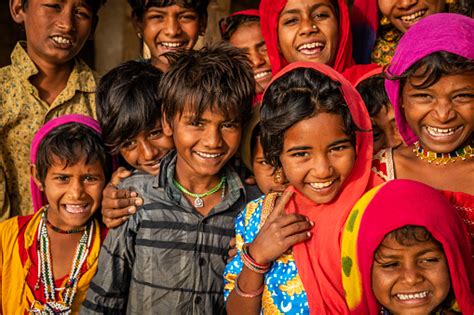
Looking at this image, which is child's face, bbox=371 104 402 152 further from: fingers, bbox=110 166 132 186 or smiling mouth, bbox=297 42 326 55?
fingers, bbox=110 166 132 186

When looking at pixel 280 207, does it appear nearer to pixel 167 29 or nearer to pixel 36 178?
pixel 36 178

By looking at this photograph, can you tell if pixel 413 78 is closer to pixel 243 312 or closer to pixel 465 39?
pixel 465 39

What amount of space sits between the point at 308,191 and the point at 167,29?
5.34 ft

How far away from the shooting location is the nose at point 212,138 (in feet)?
8.33

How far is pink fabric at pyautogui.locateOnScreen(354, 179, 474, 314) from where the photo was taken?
2012mm

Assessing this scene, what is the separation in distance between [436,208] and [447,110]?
421 mm

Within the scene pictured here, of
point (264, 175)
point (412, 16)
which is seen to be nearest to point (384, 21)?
point (412, 16)

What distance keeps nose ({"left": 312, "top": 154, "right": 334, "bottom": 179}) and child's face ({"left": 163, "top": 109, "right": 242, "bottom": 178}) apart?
0.50 m

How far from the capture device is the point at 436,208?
204cm

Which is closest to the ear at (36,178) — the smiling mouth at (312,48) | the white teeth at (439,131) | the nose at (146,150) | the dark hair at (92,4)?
the nose at (146,150)

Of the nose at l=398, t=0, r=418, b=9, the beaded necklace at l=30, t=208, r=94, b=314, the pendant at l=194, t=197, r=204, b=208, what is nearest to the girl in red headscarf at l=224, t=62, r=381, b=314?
the pendant at l=194, t=197, r=204, b=208

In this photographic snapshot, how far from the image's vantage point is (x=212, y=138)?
8.34 ft

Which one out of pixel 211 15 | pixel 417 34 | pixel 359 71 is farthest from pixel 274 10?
pixel 211 15

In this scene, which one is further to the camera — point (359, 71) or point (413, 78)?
point (359, 71)
